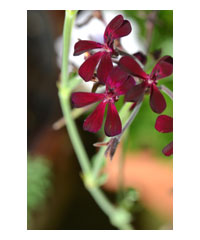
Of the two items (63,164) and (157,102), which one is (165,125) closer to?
(157,102)

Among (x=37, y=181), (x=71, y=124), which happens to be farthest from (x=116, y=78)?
(x=37, y=181)

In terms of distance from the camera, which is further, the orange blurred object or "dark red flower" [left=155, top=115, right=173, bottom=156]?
the orange blurred object

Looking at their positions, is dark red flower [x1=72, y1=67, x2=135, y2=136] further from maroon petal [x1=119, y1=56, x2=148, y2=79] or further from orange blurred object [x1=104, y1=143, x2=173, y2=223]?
orange blurred object [x1=104, y1=143, x2=173, y2=223]

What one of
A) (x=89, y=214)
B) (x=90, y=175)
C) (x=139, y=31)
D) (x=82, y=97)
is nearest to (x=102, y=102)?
(x=82, y=97)

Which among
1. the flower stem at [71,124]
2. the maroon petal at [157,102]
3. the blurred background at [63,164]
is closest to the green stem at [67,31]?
the flower stem at [71,124]

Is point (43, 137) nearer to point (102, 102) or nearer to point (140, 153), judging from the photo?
point (140, 153)

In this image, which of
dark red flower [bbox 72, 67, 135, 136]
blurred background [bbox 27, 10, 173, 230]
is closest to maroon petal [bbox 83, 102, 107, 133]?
dark red flower [bbox 72, 67, 135, 136]
